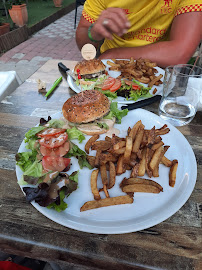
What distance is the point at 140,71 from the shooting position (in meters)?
2.53

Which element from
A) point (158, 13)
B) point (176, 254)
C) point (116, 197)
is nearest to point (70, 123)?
point (116, 197)

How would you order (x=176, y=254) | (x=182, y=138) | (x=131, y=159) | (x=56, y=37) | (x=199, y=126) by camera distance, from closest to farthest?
(x=176, y=254) < (x=131, y=159) < (x=182, y=138) < (x=199, y=126) < (x=56, y=37)

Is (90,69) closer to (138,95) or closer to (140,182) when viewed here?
(138,95)

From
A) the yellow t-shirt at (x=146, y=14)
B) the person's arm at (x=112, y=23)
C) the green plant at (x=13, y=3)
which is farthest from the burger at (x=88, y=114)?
the green plant at (x=13, y=3)

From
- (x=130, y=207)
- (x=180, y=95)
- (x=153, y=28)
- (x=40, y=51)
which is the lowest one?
(x=40, y=51)

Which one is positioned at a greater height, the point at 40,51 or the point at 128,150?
the point at 128,150

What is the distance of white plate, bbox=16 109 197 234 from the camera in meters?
1.14

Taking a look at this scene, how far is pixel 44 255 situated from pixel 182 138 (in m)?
1.25

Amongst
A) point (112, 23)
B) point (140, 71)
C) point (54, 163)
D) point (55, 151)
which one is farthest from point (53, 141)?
point (112, 23)

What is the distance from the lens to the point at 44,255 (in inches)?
43.0

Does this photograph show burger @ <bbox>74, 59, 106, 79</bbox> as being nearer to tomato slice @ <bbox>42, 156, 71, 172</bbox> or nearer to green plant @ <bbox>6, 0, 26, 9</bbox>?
tomato slice @ <bbox>42, 156, 71, 172</bbox>

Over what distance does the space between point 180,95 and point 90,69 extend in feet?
3.61

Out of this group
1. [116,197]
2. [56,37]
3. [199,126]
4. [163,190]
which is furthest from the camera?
[56,37]

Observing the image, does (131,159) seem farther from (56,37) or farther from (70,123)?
(56,37)
